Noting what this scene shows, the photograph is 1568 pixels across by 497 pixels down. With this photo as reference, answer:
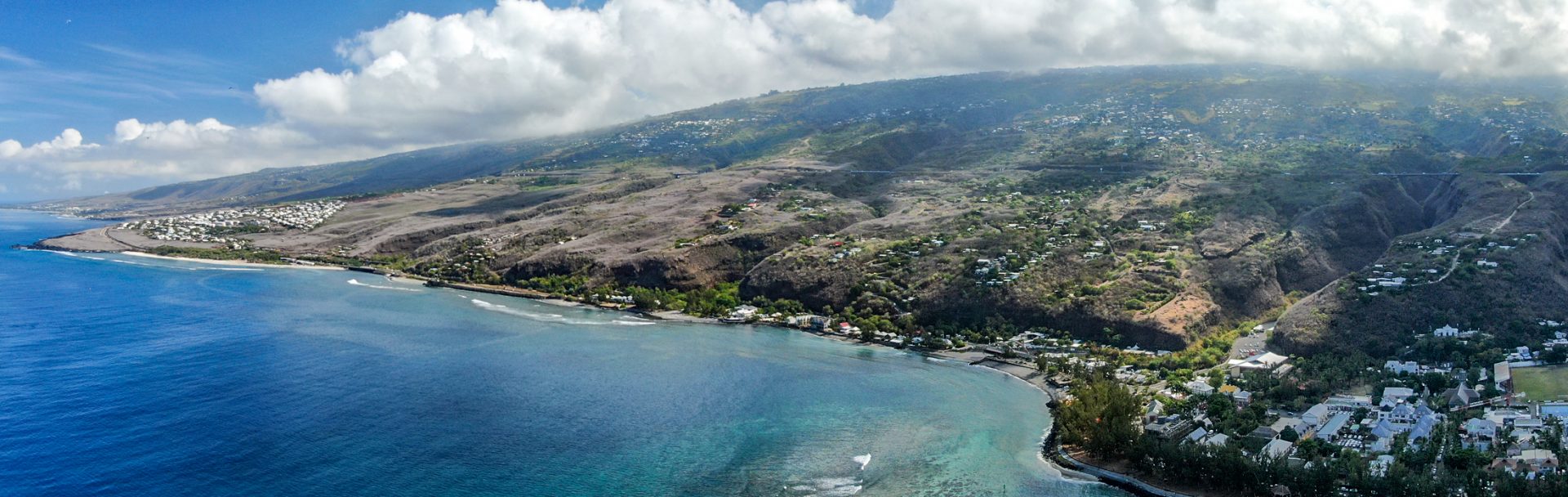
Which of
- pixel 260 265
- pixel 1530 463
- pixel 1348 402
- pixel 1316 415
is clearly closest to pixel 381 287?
pixel 260 265

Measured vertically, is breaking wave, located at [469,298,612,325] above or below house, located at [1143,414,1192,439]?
above

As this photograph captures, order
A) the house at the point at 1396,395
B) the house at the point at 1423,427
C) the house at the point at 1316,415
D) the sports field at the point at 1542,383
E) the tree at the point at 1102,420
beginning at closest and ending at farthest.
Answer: the house at the point at 1423,427, the tree at the point at 1102,420, the house at the point at 1316,415, the sports field at the point at 1542,383, the house at the point at 1396,395

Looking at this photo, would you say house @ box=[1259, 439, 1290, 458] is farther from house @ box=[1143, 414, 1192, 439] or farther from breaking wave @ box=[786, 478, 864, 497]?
breaking wave @ box=[786, 478, 864, 497]

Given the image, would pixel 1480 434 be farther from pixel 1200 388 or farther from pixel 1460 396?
pixel 1200 388

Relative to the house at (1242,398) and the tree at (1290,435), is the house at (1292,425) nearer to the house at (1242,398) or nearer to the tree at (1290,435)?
the tree at (1290,435)

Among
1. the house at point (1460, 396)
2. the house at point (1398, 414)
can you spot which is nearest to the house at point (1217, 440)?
the house at point (1398, 414)

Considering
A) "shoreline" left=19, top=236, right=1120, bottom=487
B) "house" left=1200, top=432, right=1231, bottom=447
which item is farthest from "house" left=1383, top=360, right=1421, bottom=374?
"shoreline" left=19, top=236, right=1120, bottom=487

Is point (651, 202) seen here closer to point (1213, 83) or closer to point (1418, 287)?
point (1418, 287)
